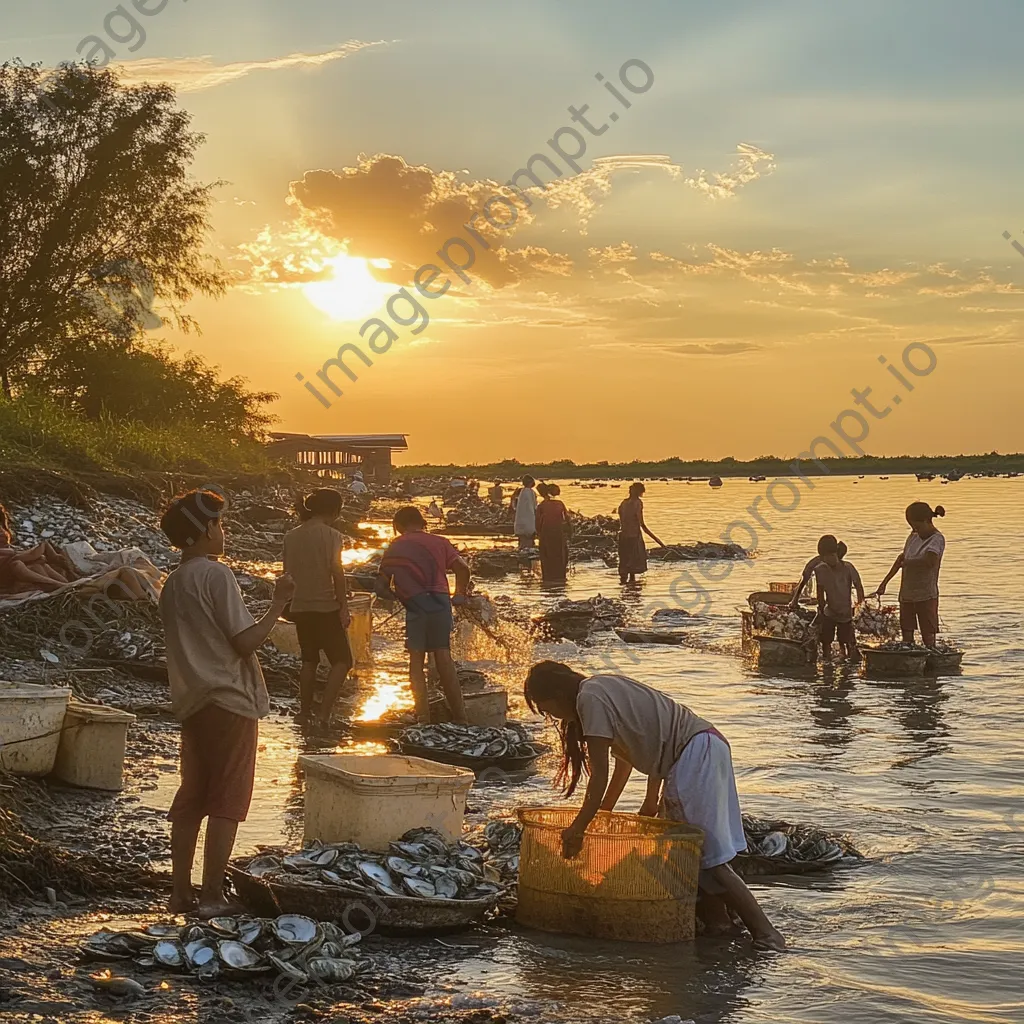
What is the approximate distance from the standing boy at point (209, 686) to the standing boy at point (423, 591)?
14.2 ft

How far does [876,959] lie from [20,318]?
106ft

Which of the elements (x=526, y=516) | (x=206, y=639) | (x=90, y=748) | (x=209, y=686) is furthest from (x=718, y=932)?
(x=526, y=516)

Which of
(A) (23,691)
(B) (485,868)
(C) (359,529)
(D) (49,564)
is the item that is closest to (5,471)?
(D) (49,564)

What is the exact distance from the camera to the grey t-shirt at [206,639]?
18.9ft

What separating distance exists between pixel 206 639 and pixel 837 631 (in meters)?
11.7

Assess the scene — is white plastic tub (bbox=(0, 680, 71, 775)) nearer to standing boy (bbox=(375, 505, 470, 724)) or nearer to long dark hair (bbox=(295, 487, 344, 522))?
long dark hair (bbox=(295, 487, 344, 522))

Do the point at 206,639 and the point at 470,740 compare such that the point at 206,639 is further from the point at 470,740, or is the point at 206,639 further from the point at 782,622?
the point at 782,622

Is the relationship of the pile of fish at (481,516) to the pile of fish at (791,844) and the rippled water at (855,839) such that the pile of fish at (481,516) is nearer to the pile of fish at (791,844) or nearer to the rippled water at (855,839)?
the rippled water at (855,839)

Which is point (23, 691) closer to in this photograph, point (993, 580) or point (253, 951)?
point (253, 951)

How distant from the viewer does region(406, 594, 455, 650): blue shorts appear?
10.3 metres

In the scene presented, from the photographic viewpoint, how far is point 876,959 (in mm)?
6258

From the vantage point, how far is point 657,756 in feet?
19.6

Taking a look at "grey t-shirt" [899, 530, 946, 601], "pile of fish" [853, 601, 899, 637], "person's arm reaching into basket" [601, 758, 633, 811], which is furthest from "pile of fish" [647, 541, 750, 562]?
"person's arm reaching into basket" [601, 758, 633, 811]

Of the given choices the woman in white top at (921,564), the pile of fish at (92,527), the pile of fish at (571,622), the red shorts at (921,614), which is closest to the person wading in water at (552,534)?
the pile of fish at (571,622)
